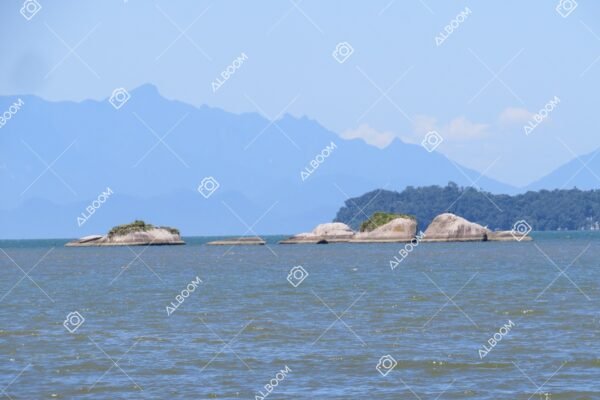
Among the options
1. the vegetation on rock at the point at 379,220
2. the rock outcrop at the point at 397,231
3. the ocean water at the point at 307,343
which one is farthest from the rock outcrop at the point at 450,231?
the ocean water at the point at 307,343

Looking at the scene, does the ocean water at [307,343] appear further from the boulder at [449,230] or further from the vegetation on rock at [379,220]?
the vegetation on rock at [379,220]

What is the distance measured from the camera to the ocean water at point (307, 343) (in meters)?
24.8

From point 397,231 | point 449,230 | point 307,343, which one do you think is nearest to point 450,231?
point 449,230

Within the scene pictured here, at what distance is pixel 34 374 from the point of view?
26938mm

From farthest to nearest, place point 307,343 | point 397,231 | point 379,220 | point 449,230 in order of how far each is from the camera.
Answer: point 379,220, point 449,230, point 397,231, point 307,343

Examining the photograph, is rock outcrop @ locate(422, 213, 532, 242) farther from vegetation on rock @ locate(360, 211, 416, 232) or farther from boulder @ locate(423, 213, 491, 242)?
vegetation on rock @ locate(360, 211, 416, 232)

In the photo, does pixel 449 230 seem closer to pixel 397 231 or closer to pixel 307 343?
pixel 397 231

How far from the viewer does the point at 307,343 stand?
31891mm

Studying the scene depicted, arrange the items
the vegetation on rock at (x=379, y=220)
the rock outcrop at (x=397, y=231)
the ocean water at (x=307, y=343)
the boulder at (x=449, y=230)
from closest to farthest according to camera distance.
A: the ocean water at (x=307, y=343)
the rock outcrop at (x=397, y=231)
the boulder at (x=449, y=230)
the vegetation on rock at (x=379, y=220)

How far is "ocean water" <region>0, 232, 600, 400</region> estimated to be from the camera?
24750 millimetres

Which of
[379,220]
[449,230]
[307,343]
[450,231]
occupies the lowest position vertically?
[307,343]

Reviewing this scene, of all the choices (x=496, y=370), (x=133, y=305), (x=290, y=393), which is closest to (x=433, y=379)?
(x=496, y=370)

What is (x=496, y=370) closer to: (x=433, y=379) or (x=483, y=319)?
(x=433, y=379)

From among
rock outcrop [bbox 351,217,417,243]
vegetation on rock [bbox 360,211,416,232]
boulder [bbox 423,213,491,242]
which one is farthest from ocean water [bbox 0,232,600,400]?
vegetation on rock [bbox 360,211,416,232]
